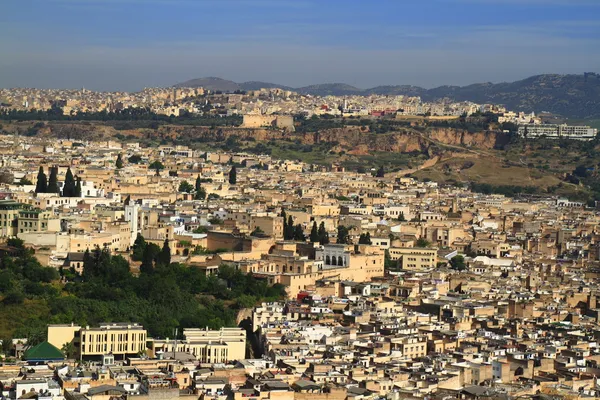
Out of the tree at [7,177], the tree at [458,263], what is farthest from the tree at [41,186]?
the tree at [458,263]

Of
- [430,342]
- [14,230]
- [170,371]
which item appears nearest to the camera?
[170,371]

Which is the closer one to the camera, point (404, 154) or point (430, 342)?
point (430, 342)

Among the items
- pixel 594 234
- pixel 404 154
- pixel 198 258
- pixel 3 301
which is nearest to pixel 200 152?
pixel 404 154

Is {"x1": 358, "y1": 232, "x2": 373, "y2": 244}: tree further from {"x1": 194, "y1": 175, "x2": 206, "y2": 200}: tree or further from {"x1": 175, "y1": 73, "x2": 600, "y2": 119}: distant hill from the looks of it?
{"x1": 175, "y1": 73, "x2": 600, "y2": 119}: distant hill

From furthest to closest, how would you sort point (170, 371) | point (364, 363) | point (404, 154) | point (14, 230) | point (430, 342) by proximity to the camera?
point (404, 154)
point (14, 230)
point (430, 342)
point (364, 363)
point (170, 371)

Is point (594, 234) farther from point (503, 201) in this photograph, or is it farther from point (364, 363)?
point (364, 363)

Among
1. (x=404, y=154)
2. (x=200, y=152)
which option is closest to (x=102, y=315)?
(x=200, y=152)

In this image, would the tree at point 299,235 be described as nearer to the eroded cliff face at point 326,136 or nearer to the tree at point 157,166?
the tree at point 157,166
